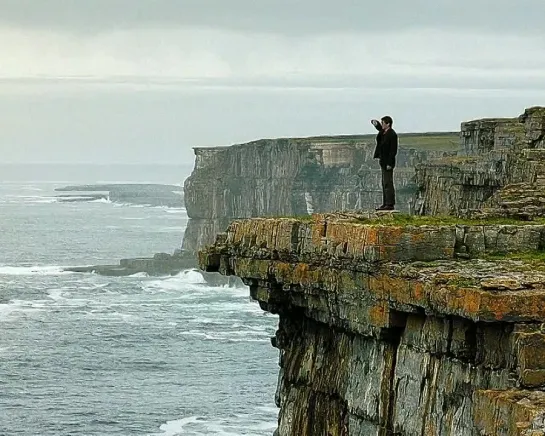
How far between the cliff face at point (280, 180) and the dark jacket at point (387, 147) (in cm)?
10109

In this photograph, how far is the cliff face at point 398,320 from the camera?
21.8 metres

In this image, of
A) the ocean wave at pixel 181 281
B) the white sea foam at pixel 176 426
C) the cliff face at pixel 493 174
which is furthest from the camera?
the ocean wave at pixel 181 281

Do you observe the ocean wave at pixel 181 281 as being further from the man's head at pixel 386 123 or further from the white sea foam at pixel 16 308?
the man's head at pixel 386 123

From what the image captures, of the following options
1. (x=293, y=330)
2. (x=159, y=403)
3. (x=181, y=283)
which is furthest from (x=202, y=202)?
(x=293, y=330)

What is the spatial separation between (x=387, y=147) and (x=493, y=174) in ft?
66.6

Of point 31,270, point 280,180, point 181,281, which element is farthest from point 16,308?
point 280,180

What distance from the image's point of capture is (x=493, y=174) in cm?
5041

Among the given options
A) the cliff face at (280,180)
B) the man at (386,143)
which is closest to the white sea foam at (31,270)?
the cliff face at (280,180)

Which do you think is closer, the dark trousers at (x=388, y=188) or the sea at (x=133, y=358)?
the dark trousers at (x=388, y=188)

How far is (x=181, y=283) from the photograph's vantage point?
479 feet

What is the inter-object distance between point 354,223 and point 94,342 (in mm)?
74687

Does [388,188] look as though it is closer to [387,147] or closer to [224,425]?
[387,147]

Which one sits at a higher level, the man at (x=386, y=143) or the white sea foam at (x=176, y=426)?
the man at (x=386, y=143)

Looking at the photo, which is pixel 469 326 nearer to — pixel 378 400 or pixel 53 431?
pixel 378 400
